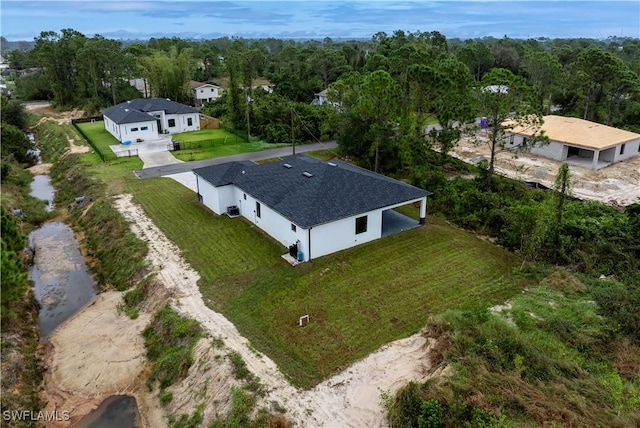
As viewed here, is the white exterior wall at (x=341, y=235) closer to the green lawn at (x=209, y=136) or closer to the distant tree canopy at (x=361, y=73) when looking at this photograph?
the distant tree canopy at (x=361, y=73)

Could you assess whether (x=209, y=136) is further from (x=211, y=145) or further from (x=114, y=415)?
(x=114, y=415)

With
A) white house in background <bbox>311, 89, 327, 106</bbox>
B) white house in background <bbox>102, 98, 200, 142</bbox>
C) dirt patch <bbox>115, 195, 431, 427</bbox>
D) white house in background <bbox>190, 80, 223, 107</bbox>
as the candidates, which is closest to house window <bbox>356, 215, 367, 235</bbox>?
dirt patch <bbox>115, 195, 431, 427</bbox>

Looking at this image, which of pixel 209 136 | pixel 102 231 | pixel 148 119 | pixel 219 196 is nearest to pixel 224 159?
pixel 209 136

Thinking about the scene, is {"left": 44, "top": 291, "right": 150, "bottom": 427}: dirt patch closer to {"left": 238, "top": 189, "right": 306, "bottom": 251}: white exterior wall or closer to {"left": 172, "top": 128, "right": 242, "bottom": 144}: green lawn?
{"left": 238, "top": 189, "right": 306, "bottom": 251}: white exterior wall

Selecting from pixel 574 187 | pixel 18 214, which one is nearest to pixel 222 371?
pixel 18 214

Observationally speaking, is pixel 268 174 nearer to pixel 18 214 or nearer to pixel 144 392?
pixel 144 392

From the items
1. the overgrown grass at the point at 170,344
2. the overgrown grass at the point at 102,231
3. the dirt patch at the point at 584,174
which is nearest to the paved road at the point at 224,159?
the overgrown grass at the point at 102,231
